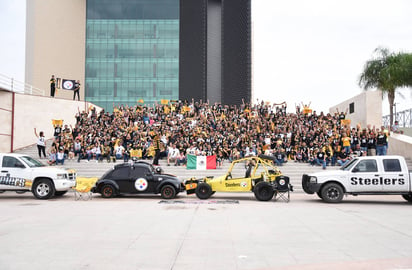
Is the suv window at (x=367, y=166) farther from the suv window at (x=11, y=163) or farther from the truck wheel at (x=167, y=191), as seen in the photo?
the suv window at (x=11, y=163)

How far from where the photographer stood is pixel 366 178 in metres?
14.3

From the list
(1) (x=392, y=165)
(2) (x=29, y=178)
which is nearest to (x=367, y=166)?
(1) (x=392, y=165)

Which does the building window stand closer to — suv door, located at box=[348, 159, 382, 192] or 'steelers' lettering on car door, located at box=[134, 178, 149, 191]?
suv door, located at box=[348, 159, 382, 192]

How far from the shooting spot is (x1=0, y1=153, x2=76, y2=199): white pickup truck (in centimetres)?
1516

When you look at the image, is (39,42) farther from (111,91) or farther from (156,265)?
(156,265)

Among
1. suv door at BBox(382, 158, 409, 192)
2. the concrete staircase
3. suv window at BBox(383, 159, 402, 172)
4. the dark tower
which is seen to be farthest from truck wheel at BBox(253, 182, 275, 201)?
the dark tower

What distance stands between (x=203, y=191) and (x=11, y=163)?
7980 millimetres

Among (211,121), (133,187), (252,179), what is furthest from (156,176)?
(211,121)

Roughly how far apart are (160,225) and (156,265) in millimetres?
3466

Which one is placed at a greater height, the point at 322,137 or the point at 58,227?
the point at 322,137

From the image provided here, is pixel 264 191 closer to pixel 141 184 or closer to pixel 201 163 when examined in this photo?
pixel 141 184

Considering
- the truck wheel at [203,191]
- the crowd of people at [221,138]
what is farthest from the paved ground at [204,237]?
the crowd of people at [221,138]

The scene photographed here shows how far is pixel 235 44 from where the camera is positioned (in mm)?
59156

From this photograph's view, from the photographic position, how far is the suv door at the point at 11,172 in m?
15.1
